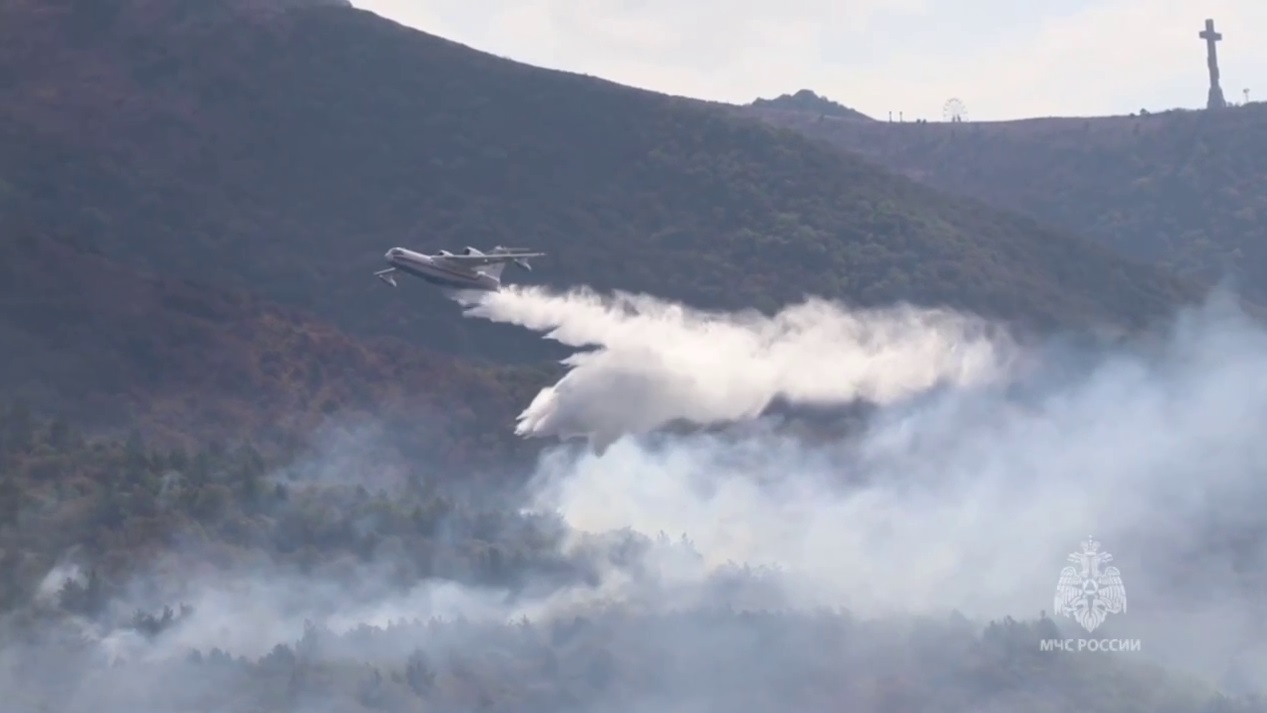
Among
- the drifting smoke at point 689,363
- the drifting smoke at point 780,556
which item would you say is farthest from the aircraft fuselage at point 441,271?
the drifting smoke at point 780,556

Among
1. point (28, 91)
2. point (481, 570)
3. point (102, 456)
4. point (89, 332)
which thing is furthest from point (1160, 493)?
point (28, 91)

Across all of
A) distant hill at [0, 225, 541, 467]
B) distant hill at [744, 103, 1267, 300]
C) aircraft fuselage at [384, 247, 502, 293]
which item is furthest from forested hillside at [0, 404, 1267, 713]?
distant hill at [744, 103, 1267, 300]

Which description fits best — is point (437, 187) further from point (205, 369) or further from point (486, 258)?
point (486, 258)

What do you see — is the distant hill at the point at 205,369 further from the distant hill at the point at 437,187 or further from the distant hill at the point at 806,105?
the distant hill at the point at 806,105

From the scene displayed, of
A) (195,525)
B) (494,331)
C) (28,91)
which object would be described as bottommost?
(195,525)

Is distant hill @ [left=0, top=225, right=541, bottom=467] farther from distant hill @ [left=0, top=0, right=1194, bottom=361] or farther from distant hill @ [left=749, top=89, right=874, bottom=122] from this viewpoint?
distant hill @ [left=749, top=89, right=874, bottom=122]

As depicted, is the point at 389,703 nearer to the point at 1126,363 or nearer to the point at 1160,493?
the point at 1160,493

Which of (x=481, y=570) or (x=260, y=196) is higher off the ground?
(x=260, y=196)
